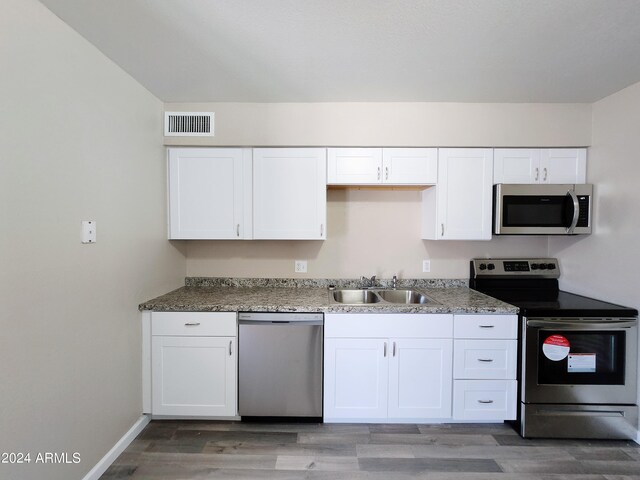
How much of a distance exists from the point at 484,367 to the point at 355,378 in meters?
0.90

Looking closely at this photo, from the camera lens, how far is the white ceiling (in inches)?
53.9

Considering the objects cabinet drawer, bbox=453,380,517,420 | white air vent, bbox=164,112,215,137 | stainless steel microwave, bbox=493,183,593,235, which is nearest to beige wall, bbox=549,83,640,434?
stainless steel microwave, bbox=493,183,593,235

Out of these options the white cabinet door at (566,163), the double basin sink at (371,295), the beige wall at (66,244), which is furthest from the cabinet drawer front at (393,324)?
the white cabinet door at (566,163)

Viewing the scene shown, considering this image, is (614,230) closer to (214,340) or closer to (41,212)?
(214,340)

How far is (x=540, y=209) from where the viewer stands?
7.62ft

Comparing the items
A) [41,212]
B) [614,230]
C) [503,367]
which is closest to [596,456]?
[503,367]

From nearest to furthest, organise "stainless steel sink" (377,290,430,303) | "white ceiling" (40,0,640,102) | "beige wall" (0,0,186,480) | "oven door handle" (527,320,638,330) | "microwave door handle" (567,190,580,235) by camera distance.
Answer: "beige wall" (0,0,186,480), "white ceiling" (40,0,640,102), "oven door handle" (527,320,638,330), "microwave door handle" (567,190,580,235), "stainless steel sink" (377,290,430,303)

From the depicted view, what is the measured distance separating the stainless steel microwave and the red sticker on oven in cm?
78

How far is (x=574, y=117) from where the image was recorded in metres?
2.32

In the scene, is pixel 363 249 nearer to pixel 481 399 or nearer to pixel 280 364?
pixel 280 364

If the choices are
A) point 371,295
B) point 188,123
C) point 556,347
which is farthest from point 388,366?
point 188,123

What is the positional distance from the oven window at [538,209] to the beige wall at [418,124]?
1.37 feet

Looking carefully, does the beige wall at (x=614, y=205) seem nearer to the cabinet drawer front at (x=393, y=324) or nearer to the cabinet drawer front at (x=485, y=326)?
the cabinet drawer front at (x=485, y=326)

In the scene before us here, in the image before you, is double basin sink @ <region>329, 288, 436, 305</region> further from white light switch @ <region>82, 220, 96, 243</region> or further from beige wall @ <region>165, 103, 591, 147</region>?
white light switch @ <region>82, 220, 96, 243</region>
